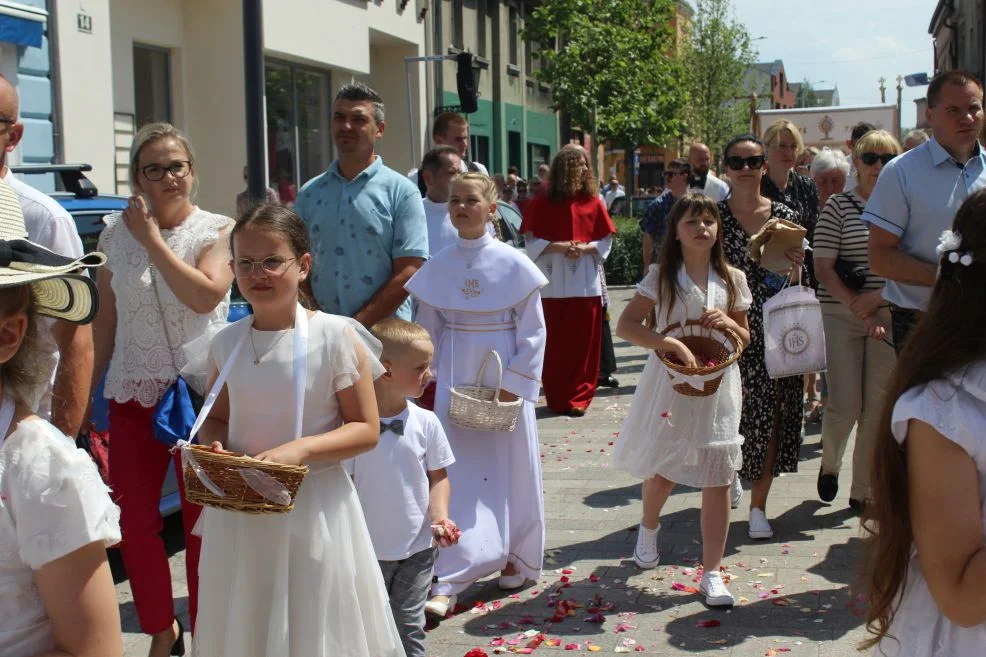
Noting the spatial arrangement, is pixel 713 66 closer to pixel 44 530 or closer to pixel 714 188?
pixel 714 188

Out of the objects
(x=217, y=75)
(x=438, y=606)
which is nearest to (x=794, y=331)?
(x=438, y=606)

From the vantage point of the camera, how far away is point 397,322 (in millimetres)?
4414

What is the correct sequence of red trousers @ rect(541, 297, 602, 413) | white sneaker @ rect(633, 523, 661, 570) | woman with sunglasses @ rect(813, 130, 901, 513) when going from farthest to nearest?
red trousers @ rect(541, 297, 602, 413)
woman with sunglasses @ rect(813, 130, 901, 513)
white sneaker @ rect(633, 523, 661, 570)

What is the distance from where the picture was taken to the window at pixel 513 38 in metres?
36.5

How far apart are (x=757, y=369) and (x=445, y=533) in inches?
118

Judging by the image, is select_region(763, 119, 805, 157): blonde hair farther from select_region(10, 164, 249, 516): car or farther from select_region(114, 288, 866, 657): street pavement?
select_region(10, 164, 249, 516): car

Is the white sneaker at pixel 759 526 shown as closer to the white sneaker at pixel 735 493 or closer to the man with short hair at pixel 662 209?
the white sneaker at pixel 735 493

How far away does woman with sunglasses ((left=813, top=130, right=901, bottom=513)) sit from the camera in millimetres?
6836

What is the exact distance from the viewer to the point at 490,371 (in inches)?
224

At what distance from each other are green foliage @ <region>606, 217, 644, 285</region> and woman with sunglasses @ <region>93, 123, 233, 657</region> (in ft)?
Result: 59.8

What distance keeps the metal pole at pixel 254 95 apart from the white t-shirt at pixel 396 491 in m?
3.01

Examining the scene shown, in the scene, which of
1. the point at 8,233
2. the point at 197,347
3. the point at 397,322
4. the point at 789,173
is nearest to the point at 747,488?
the point at 789,173

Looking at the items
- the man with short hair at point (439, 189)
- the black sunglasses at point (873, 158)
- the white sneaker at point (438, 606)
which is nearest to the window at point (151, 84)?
the man with short hair at point (439, 189)

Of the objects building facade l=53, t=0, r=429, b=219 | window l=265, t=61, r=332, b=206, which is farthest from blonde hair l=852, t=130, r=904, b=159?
window l=265, t=61, r=332, b=206
